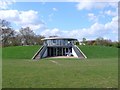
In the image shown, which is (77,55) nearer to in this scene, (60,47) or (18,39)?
(60,47)

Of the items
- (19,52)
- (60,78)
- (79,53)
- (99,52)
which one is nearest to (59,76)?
(60,78)

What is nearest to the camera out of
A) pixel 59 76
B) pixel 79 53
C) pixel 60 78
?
pixel 60 78

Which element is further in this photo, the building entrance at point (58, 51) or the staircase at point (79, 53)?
the building entrance at point (58, 51)

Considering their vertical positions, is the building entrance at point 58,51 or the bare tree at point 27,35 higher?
the bare tree at point 27,35

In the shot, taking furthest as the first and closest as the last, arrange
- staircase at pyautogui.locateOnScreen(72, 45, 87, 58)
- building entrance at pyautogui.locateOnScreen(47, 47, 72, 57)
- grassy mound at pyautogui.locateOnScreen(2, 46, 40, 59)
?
building entrance at pyautogui.locateOnScreen(47, 47, 72, 57), staircase at pyautogui.locateOnScreen(72, 45, 87, 58), grassy mound at pyautogui.locateOnScreen(2, 46, 40, 59)

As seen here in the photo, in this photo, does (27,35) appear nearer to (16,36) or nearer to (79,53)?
(16,36)

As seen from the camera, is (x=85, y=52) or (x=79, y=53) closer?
(x=79, y=53)

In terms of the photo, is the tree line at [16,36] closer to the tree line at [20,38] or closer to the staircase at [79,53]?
the tree line at [20,38]

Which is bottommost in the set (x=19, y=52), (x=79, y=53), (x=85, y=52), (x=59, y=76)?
(x=79, y=53)

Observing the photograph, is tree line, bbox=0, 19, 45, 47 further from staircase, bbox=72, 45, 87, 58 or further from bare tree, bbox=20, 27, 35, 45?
staircase, bbox=72, 45, 87, 58

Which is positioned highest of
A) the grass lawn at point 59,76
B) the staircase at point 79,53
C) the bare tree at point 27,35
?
the bare tree at point 27,35

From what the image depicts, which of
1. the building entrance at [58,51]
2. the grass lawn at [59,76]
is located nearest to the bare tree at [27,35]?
the building entrance at [58,51]

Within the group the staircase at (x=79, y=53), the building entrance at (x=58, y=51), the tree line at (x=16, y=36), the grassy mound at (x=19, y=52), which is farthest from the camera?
the tree line at (x=16, y=36)

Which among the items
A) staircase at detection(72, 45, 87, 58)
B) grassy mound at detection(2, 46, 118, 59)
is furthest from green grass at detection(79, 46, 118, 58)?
staircase at detection(72, 45, 87, 58)
